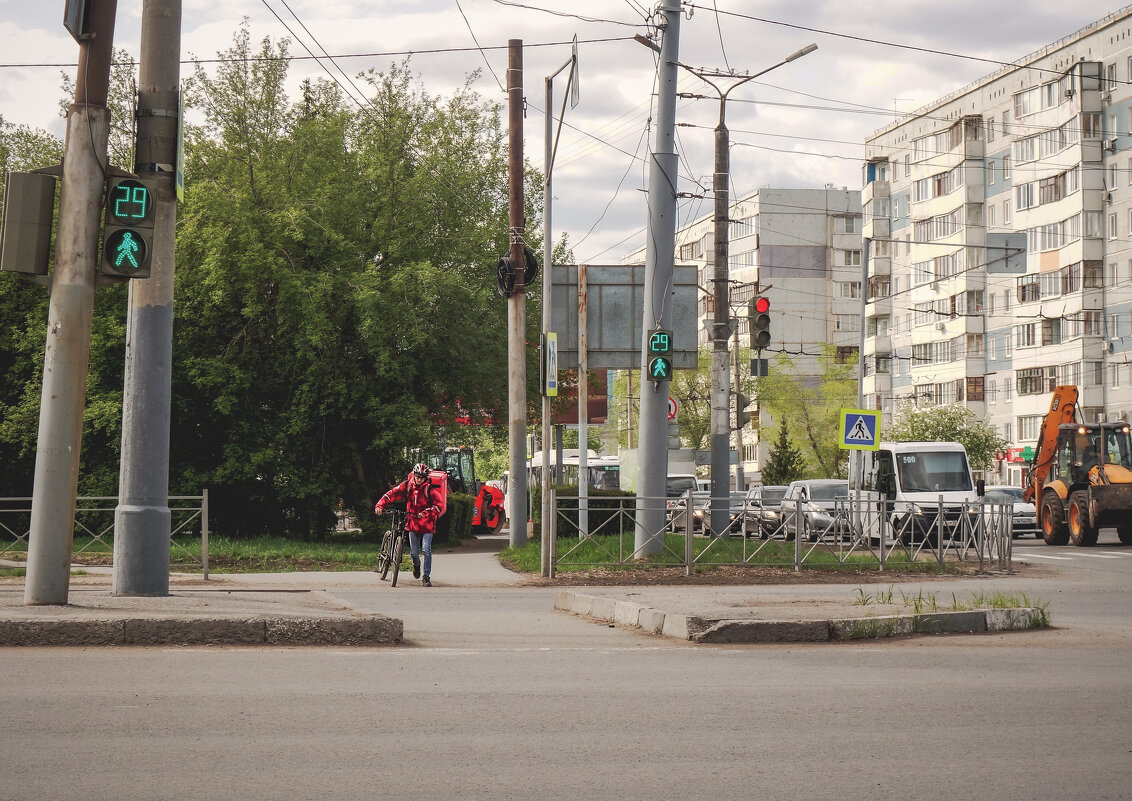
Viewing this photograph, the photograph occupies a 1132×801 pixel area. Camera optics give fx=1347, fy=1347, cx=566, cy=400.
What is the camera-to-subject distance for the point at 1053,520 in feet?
113

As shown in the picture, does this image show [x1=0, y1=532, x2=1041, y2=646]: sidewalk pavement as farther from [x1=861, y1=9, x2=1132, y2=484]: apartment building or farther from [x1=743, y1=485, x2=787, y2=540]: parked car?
[x1=861, y1=9, x2=1132, y2=484]: apartment building

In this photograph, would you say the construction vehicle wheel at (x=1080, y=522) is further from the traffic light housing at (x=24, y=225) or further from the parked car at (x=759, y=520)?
the traffic light housing at (x=24, y=225)

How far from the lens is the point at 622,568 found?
2053cm

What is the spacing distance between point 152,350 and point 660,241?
36.8 ft

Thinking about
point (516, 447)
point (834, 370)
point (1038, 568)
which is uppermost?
point (834, 370)

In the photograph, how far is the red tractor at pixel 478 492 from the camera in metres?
41.3

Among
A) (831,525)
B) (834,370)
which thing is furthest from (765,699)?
(834,370)

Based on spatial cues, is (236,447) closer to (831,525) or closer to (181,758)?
(831,525)

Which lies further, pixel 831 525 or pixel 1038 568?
pixel 1038 568

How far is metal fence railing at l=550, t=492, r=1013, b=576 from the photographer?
20844mm

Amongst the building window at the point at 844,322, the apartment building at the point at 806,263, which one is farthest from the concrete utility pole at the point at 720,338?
the building window at the point at 844,322

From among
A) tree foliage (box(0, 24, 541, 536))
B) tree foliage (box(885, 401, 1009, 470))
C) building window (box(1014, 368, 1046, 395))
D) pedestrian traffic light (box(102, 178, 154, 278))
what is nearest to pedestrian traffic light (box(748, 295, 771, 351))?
tree foliage (box(0, 24, 541, 536))

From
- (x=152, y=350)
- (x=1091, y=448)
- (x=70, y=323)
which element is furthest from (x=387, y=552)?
(x=1091, y=448)

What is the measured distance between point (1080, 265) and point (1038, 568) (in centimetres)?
4573
